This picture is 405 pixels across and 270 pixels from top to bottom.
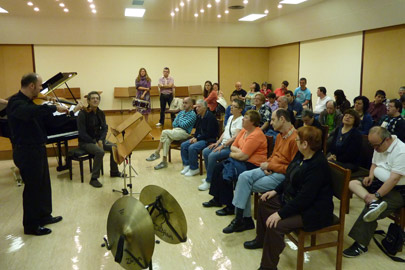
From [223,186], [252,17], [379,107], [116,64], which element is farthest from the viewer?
[116,64]

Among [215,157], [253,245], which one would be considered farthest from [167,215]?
[215,157]

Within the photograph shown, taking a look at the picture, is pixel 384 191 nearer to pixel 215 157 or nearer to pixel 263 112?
pixel 215 157

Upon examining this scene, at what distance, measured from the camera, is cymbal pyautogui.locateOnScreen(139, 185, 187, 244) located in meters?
2.00

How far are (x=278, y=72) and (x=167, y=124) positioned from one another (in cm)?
507

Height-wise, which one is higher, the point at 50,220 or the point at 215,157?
the point at 215,157

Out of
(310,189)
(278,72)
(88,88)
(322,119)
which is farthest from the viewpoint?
(278,72)

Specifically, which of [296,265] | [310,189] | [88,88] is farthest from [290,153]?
[88,88]

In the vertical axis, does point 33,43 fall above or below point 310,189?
above

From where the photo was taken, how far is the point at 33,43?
33.5ft

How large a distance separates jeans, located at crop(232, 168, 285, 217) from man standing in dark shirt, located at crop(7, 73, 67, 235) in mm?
1879

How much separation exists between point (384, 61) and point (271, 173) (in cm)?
590

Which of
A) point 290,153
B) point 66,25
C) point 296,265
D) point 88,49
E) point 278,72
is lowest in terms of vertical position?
point 296,265

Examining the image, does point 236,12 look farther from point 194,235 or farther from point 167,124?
point 194,235

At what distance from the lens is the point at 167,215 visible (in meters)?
2.04
